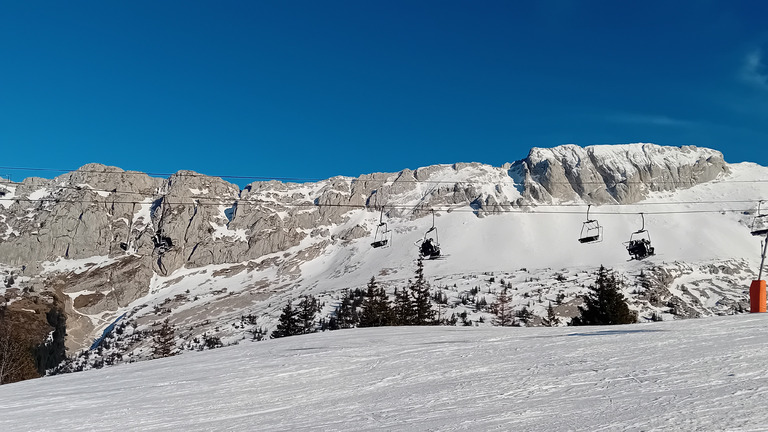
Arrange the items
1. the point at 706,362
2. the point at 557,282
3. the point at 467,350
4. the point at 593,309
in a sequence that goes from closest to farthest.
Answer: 1. the point at 706,362
2. the point at 467,350
3. the point at 593,309
4. the point at 557,282

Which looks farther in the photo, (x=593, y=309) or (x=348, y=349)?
(x=593, y=309)

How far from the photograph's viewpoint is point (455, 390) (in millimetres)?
9250

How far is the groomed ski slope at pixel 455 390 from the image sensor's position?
21.4 ft

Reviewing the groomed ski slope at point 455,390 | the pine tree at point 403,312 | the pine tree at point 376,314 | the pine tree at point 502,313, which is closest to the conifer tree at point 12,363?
the pine tree at point 376,314

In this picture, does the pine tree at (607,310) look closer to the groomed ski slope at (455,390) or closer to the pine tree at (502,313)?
the pine tree at (502,313)

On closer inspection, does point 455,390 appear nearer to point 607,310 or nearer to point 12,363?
point 607,310

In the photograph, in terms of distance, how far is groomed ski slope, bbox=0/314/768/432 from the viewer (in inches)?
257

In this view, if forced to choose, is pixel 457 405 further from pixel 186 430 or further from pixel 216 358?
pixel 216 358

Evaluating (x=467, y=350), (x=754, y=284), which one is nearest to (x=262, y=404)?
(x=467, y=350)

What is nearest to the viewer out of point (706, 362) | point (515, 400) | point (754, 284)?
point (515, 400)

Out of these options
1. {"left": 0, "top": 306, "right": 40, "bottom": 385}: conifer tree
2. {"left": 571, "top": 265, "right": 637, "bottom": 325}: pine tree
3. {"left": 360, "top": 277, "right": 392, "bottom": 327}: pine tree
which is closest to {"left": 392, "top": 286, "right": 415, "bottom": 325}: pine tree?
{"left": 360, "top": 277, "right": 392, "bottom": 327}: pine tree

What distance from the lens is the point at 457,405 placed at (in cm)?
802

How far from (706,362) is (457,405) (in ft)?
13.5

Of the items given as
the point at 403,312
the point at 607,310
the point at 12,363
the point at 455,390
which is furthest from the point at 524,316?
the point at 455,390
